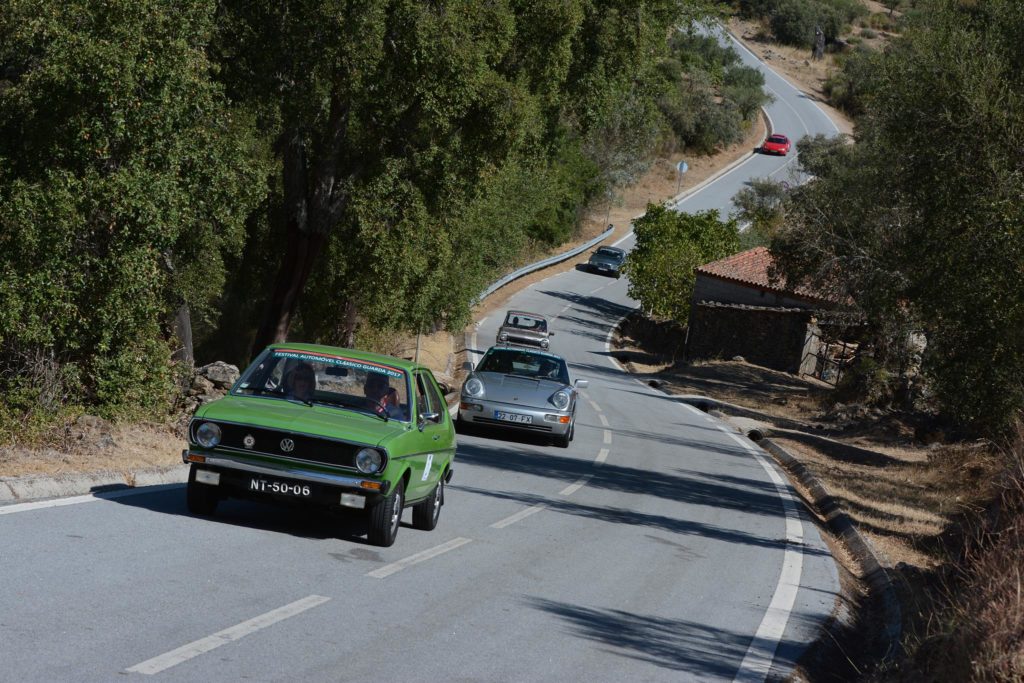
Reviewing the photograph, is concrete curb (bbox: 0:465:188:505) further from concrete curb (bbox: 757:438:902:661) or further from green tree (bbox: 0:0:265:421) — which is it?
concrete curb (bbox: 757:438:902:661)

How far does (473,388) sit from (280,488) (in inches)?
406

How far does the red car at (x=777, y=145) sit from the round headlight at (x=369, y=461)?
9131 centimetres

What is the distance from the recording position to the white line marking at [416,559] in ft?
29.3

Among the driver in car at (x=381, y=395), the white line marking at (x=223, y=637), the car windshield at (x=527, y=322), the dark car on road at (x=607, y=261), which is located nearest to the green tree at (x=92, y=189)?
the driver in car at (x=381, y=395)

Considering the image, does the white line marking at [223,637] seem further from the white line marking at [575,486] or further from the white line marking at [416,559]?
the white line marking at [575,486]

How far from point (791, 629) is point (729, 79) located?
344 ft

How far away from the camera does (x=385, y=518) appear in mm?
9641

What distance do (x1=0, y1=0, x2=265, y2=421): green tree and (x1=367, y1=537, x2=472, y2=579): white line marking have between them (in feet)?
16.0

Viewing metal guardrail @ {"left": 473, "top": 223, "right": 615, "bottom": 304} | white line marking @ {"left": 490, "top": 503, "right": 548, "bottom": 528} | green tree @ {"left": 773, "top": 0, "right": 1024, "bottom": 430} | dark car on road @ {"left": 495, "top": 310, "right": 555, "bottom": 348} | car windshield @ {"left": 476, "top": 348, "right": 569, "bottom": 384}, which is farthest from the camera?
metal guardrail @ {"left": 473, "top": 223, "right": 615, "bottom": 304}

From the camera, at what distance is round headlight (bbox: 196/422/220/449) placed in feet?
30.6

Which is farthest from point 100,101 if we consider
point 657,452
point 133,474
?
point 657,452

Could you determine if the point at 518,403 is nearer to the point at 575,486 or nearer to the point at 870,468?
the point at 575,486

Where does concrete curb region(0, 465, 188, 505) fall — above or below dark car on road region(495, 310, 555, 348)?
above

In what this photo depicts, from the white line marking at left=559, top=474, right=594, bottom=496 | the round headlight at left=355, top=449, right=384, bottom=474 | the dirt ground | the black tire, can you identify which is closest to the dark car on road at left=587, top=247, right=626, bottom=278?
the dirt ground
